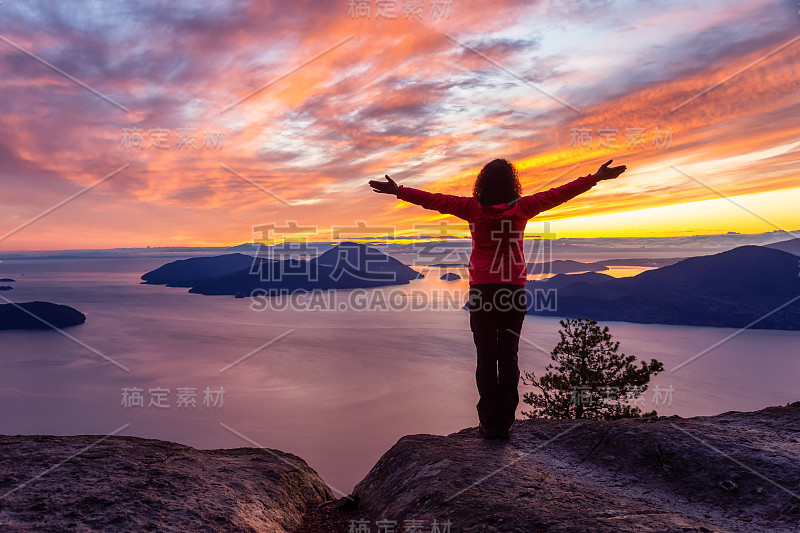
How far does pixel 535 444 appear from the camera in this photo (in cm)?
566

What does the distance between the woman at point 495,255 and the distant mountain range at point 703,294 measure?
16257 centimetres

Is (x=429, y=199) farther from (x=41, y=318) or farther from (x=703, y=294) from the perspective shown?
(x=41, y=318)

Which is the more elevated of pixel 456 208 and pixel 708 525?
pixel 456 208

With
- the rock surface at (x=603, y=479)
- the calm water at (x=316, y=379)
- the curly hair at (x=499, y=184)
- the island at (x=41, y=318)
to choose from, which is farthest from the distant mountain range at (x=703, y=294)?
the island at (x=41, y=318)

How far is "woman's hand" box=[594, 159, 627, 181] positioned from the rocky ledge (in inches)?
135

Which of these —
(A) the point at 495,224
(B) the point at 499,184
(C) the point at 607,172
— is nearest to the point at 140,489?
(A) the point at 495,224

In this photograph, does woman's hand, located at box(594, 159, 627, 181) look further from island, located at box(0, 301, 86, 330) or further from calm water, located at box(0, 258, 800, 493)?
island, located at box(0, 301, 86, 330)

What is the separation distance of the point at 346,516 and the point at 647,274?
222208mm

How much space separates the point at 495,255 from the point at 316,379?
357 ft

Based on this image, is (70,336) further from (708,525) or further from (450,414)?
(708,525)

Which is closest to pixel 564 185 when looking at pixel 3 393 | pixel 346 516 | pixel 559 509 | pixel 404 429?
pixel 559 509

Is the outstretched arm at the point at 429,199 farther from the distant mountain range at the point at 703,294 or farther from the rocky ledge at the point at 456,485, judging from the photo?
the distant mountain range at the point at 703,294

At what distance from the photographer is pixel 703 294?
16400 cm

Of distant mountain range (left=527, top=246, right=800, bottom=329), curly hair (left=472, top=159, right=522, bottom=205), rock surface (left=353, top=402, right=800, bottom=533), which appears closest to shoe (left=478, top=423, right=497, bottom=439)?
rock surface (left=353, top=402, right=800, bottom=533)
